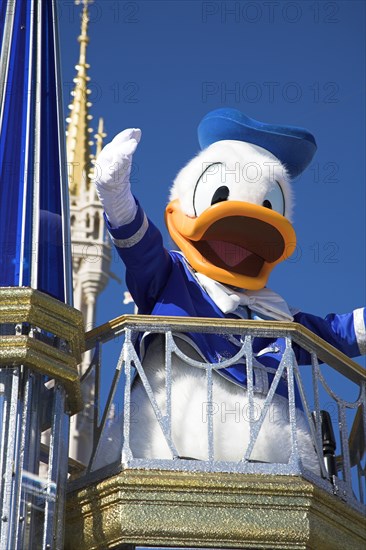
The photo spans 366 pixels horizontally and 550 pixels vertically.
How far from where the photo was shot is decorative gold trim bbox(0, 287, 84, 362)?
17.2 feet

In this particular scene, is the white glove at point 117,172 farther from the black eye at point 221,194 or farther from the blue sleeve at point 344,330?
the blue sleeve at point 344,330

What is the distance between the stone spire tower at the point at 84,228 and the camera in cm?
2708

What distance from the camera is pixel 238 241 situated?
6289 mm

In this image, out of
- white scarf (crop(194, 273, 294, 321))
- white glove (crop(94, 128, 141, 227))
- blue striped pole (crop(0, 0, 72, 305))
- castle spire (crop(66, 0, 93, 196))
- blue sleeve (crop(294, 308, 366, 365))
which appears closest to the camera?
blue striped pole (crop(0, 0, 72, 305))

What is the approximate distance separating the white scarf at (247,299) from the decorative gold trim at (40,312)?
0.93 meters

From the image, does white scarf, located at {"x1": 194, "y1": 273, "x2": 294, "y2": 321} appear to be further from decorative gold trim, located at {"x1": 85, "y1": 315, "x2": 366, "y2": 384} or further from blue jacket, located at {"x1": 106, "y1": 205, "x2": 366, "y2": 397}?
decorative gold trim, located at {"x1": 85, "y1": 315, "x2": 366, "y2": 384}

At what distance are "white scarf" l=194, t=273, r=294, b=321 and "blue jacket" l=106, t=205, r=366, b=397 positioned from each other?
0.03 meters

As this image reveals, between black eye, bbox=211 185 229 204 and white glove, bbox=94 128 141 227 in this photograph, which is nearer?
white glove, bbox=94 128 141 227

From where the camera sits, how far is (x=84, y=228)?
1146 inches

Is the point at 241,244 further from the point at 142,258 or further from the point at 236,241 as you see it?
the point at 142,258

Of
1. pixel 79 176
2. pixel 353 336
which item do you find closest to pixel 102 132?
pixel 79 176

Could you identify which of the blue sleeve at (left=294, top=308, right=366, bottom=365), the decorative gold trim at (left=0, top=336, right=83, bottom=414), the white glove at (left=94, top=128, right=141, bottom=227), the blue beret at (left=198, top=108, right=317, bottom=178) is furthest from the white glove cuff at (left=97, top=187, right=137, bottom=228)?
the blue sleeve at (left=294, top=308, right=366, bottom=365)

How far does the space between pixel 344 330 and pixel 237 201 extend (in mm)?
852

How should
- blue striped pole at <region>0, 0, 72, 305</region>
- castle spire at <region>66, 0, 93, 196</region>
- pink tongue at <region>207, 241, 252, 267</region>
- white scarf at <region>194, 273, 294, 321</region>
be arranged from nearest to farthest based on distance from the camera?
blue striped pole at <region>0, 0, 72, 305</region>, white scarf at <region>194, 273, 294, 321</region>, pink tongue at <region>207, 241, 252, 267</region>, castle spire at <region>66, 0, 93, 196</region>
